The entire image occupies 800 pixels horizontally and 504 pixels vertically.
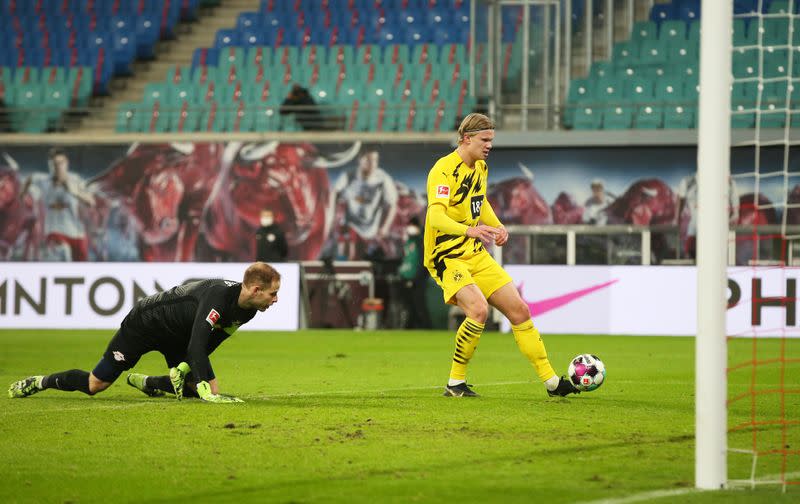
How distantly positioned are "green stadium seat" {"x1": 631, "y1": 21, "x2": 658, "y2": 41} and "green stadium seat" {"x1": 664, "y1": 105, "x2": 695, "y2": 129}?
7.05 ft

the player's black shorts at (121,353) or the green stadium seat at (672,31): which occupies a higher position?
the green stadium seat at (672,31)

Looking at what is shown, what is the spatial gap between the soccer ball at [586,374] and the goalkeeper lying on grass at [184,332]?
2.21 m

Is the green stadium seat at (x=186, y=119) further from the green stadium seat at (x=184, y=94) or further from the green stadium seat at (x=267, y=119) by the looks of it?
the green stadium seat at (x=267, y=119)

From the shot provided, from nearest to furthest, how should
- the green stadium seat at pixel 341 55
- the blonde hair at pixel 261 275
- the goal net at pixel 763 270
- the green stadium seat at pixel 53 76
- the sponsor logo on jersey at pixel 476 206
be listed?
the goal net at pixel 763 270, the blonde hair at pixel 261 275, the sponsor logo on jersey at pixel 476 206, the green stadium seat at pixel 341 55, the green stadium seat at pixel 53 76

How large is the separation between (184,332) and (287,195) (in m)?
14.7

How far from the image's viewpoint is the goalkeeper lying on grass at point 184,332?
8.13 meters

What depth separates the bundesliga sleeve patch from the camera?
8155 millimetres

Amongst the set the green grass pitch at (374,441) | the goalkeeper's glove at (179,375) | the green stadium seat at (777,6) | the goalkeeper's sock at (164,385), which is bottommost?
the green grass pitch at (374,441)

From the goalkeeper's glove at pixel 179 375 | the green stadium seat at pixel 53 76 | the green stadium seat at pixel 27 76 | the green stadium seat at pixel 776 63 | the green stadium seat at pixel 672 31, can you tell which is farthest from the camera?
the green stadium seat at pixel 27 76

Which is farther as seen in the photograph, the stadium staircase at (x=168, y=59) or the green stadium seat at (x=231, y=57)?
the stadium staircase at (x=168, y=59)

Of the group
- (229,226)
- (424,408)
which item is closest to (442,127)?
(229,226)

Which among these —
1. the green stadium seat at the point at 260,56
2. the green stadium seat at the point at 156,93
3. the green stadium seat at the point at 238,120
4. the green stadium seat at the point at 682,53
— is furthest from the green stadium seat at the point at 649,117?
the green stadium seat at the point at 156,93

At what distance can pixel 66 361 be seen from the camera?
13.0 meters

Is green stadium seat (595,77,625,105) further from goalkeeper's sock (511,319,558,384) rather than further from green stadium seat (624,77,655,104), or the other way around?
goalkeeper's sock (511,319,558,384)
